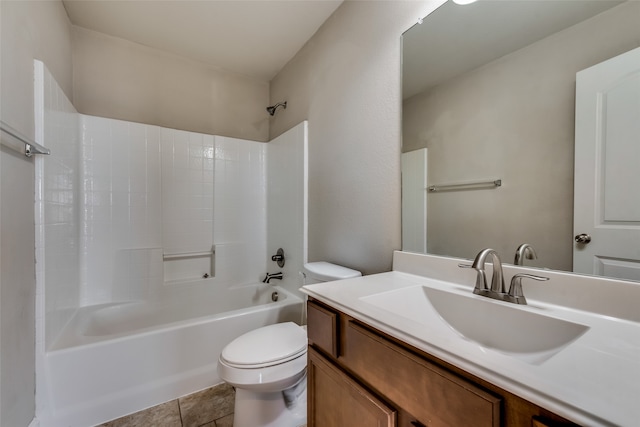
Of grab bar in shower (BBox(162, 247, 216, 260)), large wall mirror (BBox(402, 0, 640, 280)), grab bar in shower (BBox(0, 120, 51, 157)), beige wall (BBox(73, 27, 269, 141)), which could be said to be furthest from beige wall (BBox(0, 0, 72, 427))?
large wall mirror (BBox(402, 0, 640, 280))

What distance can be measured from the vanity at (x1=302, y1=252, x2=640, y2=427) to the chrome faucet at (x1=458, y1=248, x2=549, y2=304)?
37 mm

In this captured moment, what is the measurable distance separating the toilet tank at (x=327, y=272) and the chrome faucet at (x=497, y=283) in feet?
2.13

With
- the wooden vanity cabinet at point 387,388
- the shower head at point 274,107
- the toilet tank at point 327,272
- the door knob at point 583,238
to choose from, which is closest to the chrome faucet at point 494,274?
the door knob at point 583,238

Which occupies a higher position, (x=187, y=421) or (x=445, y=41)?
(x=445, y=41)

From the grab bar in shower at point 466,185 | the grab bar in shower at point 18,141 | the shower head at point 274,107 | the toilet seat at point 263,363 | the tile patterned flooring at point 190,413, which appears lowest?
the tile patterned flooring at point 190,413

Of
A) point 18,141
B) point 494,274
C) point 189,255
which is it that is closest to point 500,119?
point 494,274

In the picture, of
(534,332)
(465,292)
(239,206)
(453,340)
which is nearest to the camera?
(453,340)

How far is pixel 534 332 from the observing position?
2.19 ft

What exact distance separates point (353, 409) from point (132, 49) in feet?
9.73

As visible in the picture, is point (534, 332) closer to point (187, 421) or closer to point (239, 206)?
point (187, 421)

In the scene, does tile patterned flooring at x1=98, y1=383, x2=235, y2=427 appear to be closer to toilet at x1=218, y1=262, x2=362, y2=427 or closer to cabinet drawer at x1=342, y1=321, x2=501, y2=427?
toilet at x1=218, y1=262, x2=362, y2=427

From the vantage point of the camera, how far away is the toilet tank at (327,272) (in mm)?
1371

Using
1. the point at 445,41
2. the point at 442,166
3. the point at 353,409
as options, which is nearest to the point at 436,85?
the point at 445,41

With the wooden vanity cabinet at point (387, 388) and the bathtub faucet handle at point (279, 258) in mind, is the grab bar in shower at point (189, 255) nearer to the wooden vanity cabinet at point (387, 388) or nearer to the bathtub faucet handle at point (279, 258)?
the bathtub faucet handle at point (279, 258)
